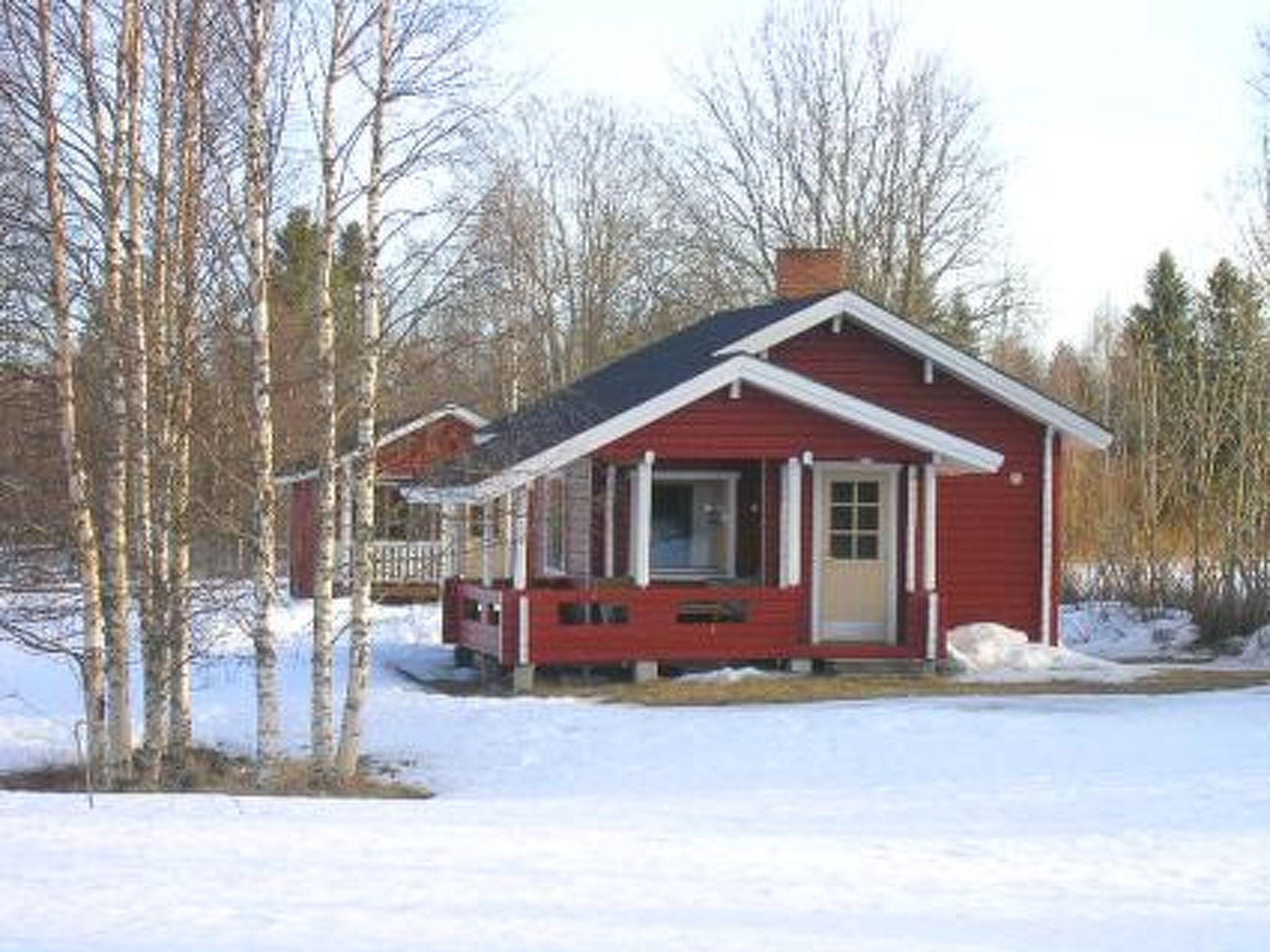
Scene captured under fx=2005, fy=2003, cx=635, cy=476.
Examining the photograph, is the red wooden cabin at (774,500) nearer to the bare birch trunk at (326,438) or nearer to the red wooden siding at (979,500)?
the red wooden siding at (979,500)

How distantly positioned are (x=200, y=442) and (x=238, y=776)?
2.70 m

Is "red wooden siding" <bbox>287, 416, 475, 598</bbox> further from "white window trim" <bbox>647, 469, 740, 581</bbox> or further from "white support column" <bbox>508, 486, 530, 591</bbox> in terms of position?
"white window trim" <bbox>647, 469, 740, 581</bbox>

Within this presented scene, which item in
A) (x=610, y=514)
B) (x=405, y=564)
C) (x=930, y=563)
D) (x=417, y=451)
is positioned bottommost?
(x=405, y=564)

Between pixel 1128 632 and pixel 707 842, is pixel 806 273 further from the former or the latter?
pixel 707 842

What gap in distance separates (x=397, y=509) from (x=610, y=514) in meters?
2.48

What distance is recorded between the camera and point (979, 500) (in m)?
24.6

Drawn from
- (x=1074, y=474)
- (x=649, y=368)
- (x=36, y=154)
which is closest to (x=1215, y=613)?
(x=649, y=368)

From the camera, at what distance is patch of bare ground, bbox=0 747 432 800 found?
1520 centimetres

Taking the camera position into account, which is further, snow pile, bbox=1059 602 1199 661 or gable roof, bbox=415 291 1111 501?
snow pile, bbox=1059 602 1199 661

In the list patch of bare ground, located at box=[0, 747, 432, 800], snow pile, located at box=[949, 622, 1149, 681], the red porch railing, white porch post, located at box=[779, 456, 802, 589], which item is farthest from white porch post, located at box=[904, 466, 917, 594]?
patch of bare ground, located at box=[0, 747, 432, 800]

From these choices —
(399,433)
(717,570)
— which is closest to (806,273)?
(717,570)

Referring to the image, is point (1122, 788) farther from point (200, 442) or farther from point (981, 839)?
point (200, 442)

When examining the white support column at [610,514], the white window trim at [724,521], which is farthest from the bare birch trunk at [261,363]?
the white window trim at [724,521]

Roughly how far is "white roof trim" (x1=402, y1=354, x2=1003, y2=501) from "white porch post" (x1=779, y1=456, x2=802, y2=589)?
2.49 ft
